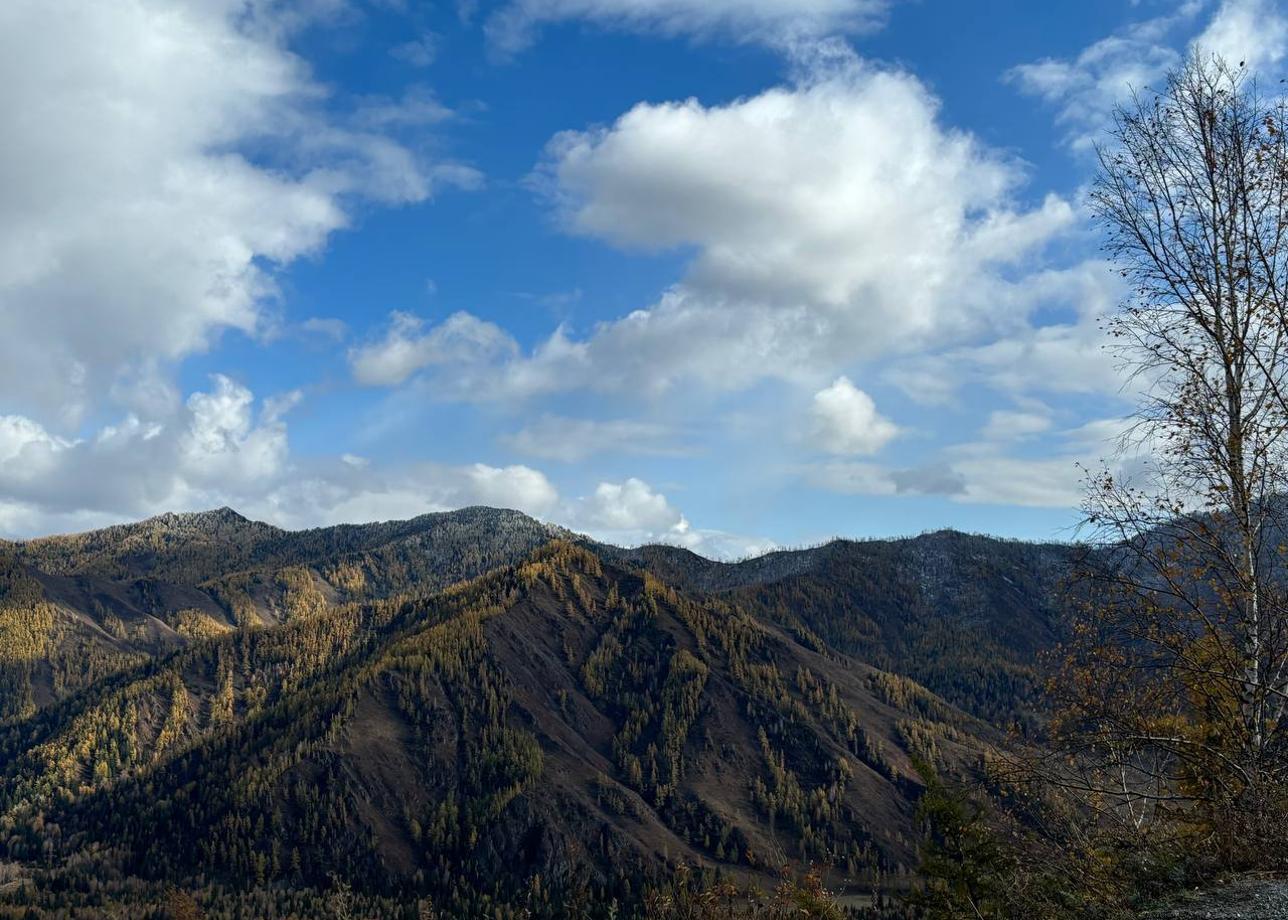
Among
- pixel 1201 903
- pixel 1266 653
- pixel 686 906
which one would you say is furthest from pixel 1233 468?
pixel 686 906

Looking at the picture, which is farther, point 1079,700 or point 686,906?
point 686,906

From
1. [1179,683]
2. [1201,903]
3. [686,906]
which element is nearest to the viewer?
[1201,903]

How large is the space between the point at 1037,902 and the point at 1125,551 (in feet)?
26.5

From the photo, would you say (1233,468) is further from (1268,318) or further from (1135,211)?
(1135,211)

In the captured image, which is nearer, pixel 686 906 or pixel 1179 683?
pixel 1179 683

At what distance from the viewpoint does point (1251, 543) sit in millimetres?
16000

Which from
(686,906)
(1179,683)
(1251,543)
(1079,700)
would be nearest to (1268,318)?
(1251,543)

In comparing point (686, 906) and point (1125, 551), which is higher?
point (1125, 551)

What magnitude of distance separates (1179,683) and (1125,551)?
3.09m

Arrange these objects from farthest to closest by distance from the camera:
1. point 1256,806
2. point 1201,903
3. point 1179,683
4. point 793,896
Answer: point 793,896
point 1179,683
point 1256,806
point 1201,903

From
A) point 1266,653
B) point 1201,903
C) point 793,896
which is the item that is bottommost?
point 793,896

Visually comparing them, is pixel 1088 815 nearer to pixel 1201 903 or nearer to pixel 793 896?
pixel 1201 903

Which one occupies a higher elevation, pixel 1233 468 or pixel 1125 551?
pixel 1233 468

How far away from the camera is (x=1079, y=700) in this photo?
57.2ft
